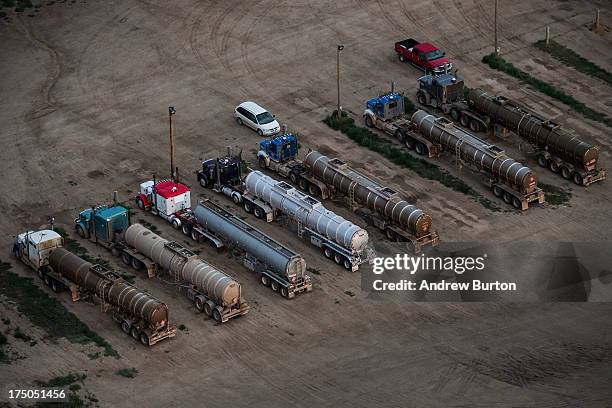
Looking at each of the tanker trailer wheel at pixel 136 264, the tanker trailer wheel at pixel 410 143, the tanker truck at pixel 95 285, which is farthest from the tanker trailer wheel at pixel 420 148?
the tanker truck at pixel 95 285

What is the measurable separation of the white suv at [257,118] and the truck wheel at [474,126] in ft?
47.3

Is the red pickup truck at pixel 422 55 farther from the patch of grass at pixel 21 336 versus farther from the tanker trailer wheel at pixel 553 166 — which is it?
the patch of grass at pixel 21 336

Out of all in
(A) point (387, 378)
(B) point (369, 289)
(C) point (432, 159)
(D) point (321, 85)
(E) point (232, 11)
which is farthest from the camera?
(E) point (232, 11)

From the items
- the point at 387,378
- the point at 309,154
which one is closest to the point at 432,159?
the point at 309,154

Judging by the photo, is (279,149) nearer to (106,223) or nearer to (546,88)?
(106,223)

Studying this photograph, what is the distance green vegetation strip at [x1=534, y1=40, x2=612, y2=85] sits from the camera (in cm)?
12862

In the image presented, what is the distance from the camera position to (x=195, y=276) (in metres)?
98.4

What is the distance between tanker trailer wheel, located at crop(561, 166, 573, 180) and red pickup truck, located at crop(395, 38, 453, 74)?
16295 millimetres

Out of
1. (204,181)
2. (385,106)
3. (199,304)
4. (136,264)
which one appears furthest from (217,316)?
(385,106)

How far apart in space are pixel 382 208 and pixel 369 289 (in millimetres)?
6558

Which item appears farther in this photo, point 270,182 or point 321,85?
point 321,85

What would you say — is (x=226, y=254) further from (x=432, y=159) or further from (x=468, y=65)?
(x=468, y=65)

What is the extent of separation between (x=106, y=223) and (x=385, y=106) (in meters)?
25.7

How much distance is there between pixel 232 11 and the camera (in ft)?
452
